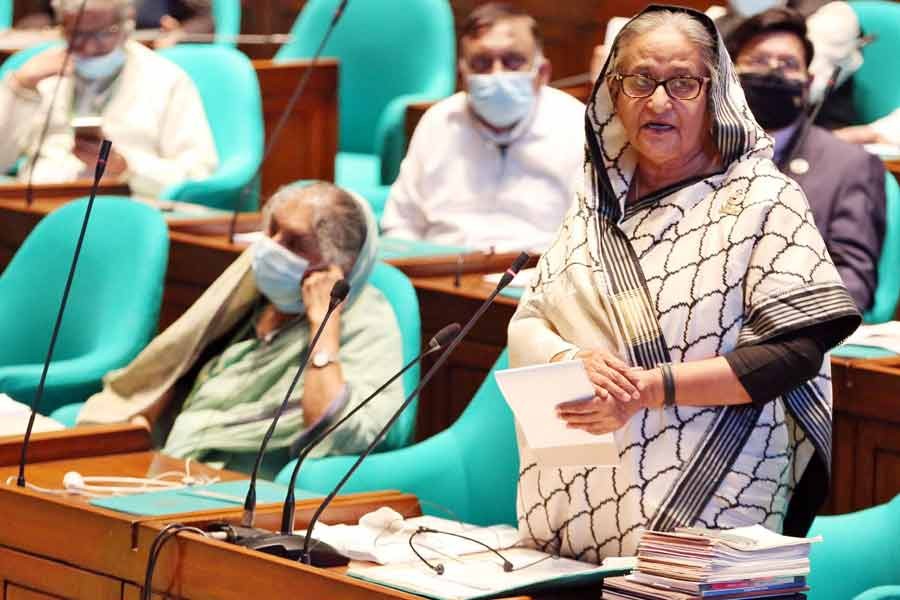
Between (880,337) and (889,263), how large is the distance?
2.41ft

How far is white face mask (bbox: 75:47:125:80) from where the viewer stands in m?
6.27

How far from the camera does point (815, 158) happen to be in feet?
15.1

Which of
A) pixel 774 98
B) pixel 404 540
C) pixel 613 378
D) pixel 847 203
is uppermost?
pixel 774 98

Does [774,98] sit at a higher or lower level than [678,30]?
lower

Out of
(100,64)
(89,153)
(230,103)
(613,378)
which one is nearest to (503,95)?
(230,103)

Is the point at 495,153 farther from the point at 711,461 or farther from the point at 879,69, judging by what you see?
→ the point at 711,461

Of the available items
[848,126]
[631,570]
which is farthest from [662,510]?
[848,126]

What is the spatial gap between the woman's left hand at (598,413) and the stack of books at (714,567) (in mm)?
185

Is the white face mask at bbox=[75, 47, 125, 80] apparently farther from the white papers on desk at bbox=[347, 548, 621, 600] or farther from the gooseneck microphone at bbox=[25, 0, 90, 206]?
the white papers on desk at bbox=[347, 548, 621, 600]

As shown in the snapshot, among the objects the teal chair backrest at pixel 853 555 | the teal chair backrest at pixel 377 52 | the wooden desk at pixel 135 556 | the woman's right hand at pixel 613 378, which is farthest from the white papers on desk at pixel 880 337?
the teal chair backrest at pixel 377 52

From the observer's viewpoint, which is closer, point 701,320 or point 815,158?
point 701,320

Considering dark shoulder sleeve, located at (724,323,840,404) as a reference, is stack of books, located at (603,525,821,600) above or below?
below

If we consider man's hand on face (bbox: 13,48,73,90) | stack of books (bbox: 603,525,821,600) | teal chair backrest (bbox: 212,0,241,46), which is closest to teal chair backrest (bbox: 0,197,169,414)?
man's hand on face (bbox: 13,48,73,90)

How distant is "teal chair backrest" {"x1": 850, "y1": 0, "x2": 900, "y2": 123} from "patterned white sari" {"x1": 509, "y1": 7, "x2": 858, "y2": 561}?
11.1ft
